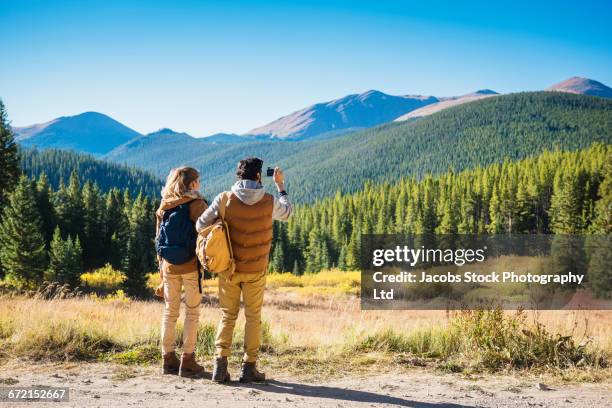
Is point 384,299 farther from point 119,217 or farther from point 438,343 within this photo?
point 119,217

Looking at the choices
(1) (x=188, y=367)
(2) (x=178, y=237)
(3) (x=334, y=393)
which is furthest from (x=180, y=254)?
(3) (x=334, y=393)

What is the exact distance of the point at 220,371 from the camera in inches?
209

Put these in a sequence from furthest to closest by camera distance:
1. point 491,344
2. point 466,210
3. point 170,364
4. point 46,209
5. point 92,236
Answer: point 466,210
point 92,236
point 46,209
point 491,344
point 170,364

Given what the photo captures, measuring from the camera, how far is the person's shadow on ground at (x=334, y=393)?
4766 mm

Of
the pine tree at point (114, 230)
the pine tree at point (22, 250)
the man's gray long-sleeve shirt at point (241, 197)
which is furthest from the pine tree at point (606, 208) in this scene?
the man's gray long-sleeve shirt at point (241, 197)

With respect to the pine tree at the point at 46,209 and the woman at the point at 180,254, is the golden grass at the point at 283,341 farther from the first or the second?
the pine tree at the point at 46,209

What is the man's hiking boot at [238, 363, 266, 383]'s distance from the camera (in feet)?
17.5

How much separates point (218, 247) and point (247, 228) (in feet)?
1.27

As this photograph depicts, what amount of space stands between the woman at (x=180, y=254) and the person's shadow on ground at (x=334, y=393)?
2.92 ft

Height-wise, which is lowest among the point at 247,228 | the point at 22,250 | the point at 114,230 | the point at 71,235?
the point at 22,250

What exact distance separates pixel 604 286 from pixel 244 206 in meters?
33.3

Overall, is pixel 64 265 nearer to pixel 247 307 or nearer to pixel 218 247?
pixel 247 307

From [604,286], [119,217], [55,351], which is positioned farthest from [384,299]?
[119,217]

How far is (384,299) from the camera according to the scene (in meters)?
24.4
